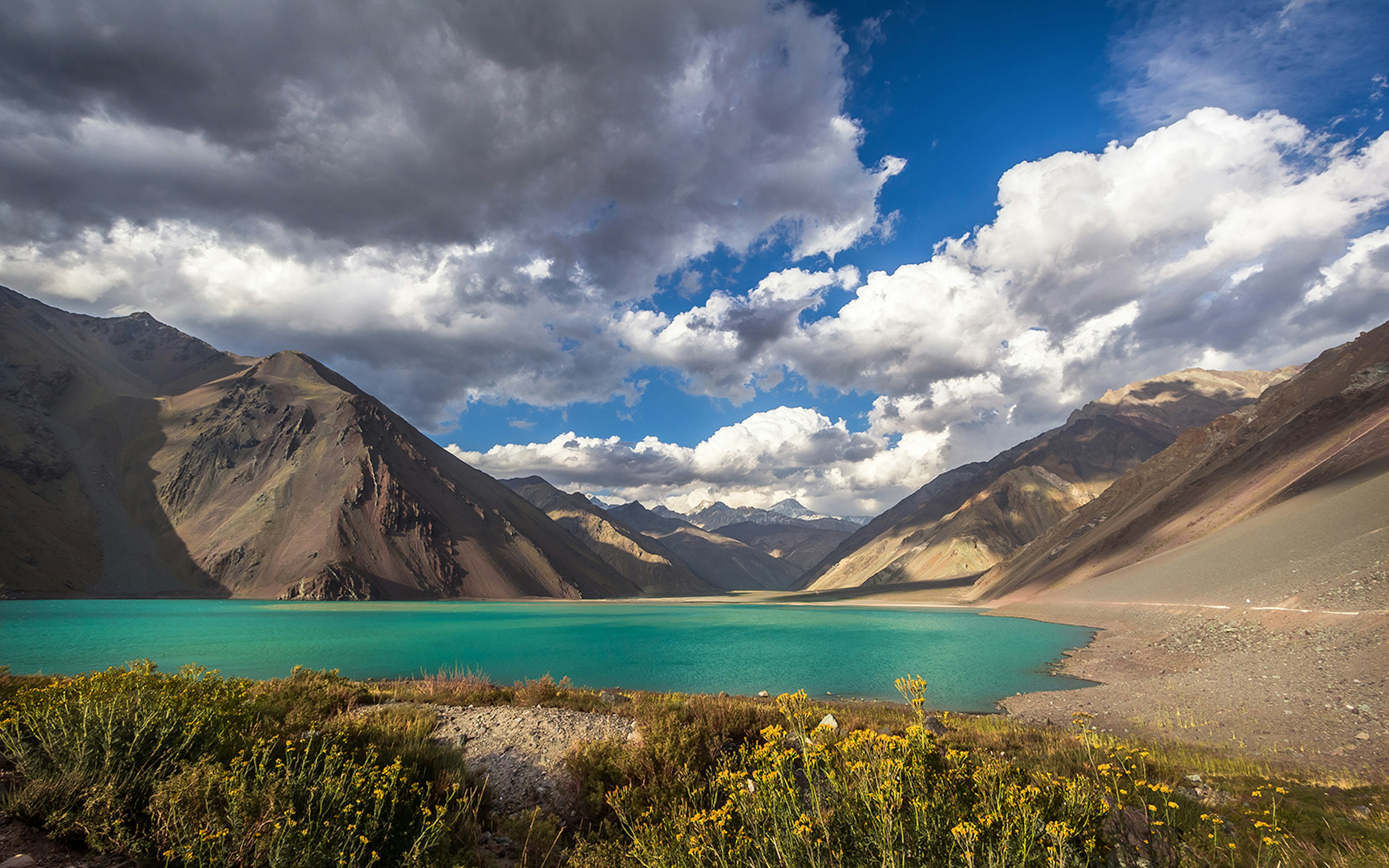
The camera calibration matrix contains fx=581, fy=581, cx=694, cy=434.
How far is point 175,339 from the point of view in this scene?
19475 centimetres

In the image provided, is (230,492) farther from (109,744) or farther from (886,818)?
(886,818)

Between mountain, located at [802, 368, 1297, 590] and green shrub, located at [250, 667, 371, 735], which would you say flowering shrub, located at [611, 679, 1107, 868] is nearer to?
green shrub, located at [250, 667, 371, 735]

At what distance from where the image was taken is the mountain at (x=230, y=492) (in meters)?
110

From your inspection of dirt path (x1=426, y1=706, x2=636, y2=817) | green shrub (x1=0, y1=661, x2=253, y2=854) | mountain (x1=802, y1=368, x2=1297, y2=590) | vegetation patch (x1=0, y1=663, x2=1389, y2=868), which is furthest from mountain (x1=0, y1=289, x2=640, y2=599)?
vegetation patch (x1=0, y1=663, x2=1389, y2=868)

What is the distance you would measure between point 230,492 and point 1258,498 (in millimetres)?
180171

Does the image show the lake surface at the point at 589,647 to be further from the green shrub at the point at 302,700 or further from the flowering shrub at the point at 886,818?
the flowering shrub at the point at 886,818

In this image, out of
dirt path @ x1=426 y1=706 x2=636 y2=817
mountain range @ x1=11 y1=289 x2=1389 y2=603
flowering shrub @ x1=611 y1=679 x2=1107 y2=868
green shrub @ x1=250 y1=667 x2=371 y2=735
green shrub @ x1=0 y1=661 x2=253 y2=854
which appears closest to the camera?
flowering shrub @ x1=611 y1=679 x2=1107 y2=868

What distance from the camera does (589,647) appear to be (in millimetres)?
41500

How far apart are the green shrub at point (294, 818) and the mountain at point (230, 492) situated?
122461 mm

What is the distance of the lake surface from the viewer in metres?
27.4

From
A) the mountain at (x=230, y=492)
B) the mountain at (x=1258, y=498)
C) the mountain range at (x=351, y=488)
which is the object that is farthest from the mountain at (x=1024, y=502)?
the mountain at (x=230, y=492)

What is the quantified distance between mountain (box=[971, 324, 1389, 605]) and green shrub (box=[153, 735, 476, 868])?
126 feet

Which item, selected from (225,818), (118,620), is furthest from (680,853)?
(118,620)

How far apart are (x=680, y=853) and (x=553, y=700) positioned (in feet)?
29.8
